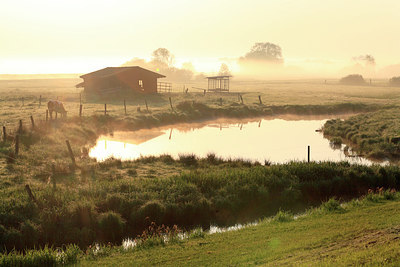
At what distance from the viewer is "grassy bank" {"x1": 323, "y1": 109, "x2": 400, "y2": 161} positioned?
24.7 m

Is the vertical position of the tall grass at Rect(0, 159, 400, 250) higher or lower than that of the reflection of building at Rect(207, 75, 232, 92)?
lower

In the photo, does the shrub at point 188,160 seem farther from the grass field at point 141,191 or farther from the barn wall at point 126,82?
the barn wall at point 126,82

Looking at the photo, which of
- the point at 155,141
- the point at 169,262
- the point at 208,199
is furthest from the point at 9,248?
the point at 155,141

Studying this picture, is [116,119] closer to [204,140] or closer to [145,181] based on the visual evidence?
[204,140]

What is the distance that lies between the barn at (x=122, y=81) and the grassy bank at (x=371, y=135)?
3145 cm

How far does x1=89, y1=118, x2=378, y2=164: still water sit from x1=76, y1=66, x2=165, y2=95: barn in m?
22.2

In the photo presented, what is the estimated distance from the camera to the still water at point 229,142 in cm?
2473

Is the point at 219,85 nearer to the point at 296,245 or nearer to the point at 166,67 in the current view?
the point at 166,67

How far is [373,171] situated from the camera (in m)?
18.4

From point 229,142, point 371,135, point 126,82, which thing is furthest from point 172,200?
point 126,82

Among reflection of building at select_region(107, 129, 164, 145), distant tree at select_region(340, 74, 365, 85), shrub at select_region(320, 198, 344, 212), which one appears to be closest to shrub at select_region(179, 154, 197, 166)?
reflection of building at select_region(107, 129, 164, 145)

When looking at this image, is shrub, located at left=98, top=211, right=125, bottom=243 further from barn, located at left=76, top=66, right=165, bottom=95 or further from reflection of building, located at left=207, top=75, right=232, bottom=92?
reflection of building, located at left=207, top=75, right=232, bottom=92

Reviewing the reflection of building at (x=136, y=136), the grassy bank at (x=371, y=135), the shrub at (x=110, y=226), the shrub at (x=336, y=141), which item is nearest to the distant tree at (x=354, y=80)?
the grassy bank at (x=371, y=135)

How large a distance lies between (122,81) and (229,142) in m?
32.4
